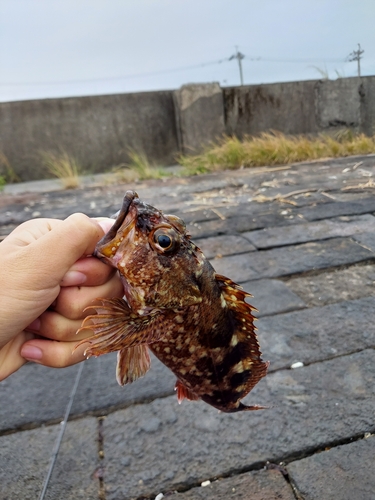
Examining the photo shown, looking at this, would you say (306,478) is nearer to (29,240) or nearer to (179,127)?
(29,240)

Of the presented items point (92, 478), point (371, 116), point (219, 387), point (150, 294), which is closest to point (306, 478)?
point (219, 387)

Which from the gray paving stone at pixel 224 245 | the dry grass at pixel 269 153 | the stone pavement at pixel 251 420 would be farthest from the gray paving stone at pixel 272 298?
the dry grass at pixel 269 153

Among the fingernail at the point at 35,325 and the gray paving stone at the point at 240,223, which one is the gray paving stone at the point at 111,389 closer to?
the fingernail at the point at 35,325

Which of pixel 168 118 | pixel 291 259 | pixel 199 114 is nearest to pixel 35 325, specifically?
pixel 291 259

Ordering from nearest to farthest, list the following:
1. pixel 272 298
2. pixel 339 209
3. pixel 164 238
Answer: pixel 164 238, pixel 272 298, pixel 339 209

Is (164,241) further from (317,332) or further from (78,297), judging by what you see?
(317,332)

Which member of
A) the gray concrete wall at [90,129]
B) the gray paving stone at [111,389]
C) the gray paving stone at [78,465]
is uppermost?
the gray concrete wall at [90,129]

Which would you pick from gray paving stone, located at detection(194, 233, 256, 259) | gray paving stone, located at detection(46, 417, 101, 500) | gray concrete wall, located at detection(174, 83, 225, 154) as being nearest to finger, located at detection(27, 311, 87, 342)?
gray paving stone, located at detection(46, 417, 101, 500)
